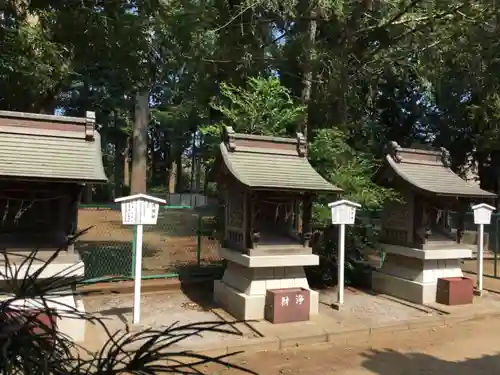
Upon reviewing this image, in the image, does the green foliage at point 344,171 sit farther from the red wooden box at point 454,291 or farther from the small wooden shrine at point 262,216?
the red wooden box at point 454,291

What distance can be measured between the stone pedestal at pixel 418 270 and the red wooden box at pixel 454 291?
0.15 meters


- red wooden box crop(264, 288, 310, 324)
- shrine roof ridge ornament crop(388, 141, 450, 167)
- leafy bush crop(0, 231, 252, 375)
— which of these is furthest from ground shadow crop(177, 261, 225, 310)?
leafy bush crop(0, 231, 252, 375)

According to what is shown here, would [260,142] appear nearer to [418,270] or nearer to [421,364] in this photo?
[418,270]

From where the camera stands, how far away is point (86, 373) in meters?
1.25

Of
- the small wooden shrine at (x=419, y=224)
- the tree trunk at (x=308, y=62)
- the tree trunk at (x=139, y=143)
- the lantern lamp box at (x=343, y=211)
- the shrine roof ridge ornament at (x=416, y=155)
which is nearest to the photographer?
the lantern lamp box at (x=343, y=211)

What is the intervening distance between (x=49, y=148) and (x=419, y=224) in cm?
797

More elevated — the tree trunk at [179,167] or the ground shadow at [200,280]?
the tree trunk at [179,167]

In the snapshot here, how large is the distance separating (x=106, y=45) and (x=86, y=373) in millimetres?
10720

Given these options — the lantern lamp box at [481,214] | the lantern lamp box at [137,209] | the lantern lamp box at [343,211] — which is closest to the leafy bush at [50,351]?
the lantern lamp box at [137,209]

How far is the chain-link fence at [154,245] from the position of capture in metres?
10.8

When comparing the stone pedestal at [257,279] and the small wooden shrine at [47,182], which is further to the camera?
the stone pedestal at [257,279]

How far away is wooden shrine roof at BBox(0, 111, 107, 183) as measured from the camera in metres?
6.84

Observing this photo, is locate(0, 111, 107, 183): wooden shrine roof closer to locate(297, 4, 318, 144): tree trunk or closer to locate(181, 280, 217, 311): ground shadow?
locate(181, 280, 217, 311): ground shadow

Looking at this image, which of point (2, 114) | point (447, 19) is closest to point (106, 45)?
point (2, 114)
